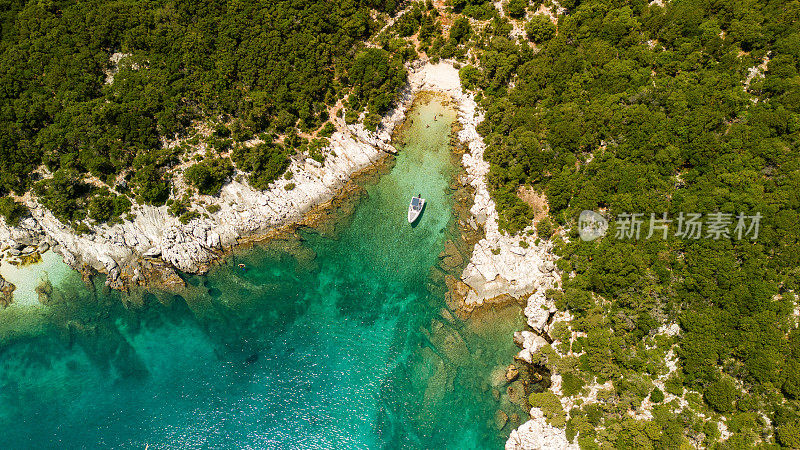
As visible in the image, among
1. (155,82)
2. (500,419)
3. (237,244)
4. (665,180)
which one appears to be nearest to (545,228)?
(665,180)

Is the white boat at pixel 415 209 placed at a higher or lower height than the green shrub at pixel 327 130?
lower

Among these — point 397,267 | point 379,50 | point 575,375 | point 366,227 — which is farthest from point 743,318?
point 379,50

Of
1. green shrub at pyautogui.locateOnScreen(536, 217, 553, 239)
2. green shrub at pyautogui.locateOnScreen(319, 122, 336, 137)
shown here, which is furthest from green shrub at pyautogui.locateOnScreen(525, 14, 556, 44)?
green shrub at pyautogui.locateOnScreen(319, 122, 336, 137)

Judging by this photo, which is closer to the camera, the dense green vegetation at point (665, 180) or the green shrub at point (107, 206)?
the dense green vegetation at point (665, 180)

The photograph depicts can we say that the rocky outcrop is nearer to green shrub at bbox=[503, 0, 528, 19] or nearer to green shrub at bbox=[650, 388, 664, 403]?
green shrub at bbox=[650, 388, 664, 403]

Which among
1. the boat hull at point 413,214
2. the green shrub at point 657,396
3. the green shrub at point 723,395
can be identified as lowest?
the green shrub at point 657,396

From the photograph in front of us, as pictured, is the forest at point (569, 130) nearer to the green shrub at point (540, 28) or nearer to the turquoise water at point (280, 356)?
the green shrub at point (540, 28)

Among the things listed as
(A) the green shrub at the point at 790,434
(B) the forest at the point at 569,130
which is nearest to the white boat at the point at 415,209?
(B) the forest at the point at 569,130

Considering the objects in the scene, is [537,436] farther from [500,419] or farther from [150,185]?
[150,185]
